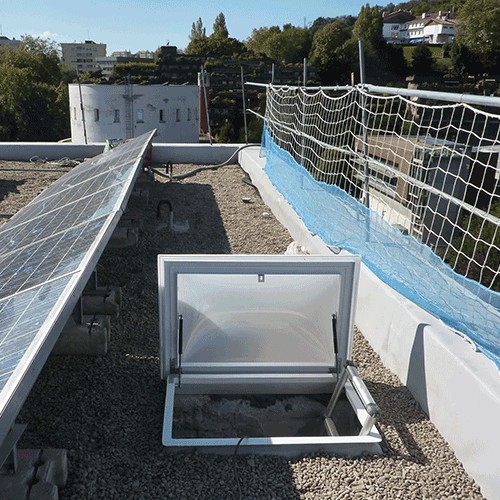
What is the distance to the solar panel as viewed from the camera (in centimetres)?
240

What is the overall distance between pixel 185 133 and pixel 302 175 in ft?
82.3

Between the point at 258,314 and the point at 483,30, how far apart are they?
83.2 meters

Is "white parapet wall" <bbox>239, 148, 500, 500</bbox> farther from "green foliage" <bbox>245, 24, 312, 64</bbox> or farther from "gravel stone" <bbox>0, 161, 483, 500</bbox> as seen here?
"green foliage" <bbox>245, 24, 312, 64</bbox>

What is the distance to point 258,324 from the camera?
3.95 m

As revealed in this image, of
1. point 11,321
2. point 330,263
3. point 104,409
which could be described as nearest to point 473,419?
point 330,263

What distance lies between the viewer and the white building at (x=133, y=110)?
96.2 ft

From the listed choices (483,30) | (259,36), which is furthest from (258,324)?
(259,36)

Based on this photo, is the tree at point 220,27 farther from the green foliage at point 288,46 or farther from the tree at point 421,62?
the tree at point 421,62

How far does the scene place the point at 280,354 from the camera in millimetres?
4027

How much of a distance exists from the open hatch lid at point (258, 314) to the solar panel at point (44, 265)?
764 millimetres

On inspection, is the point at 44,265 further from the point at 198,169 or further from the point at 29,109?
the point at 29,109

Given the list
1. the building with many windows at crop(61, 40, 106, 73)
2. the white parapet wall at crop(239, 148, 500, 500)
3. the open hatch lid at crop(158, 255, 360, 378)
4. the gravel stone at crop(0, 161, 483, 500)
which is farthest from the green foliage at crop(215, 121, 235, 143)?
the building with many windows at crop(61, 40, 106, 73)

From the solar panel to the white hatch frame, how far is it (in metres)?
0.72

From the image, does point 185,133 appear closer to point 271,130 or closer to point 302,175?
point 271,130
